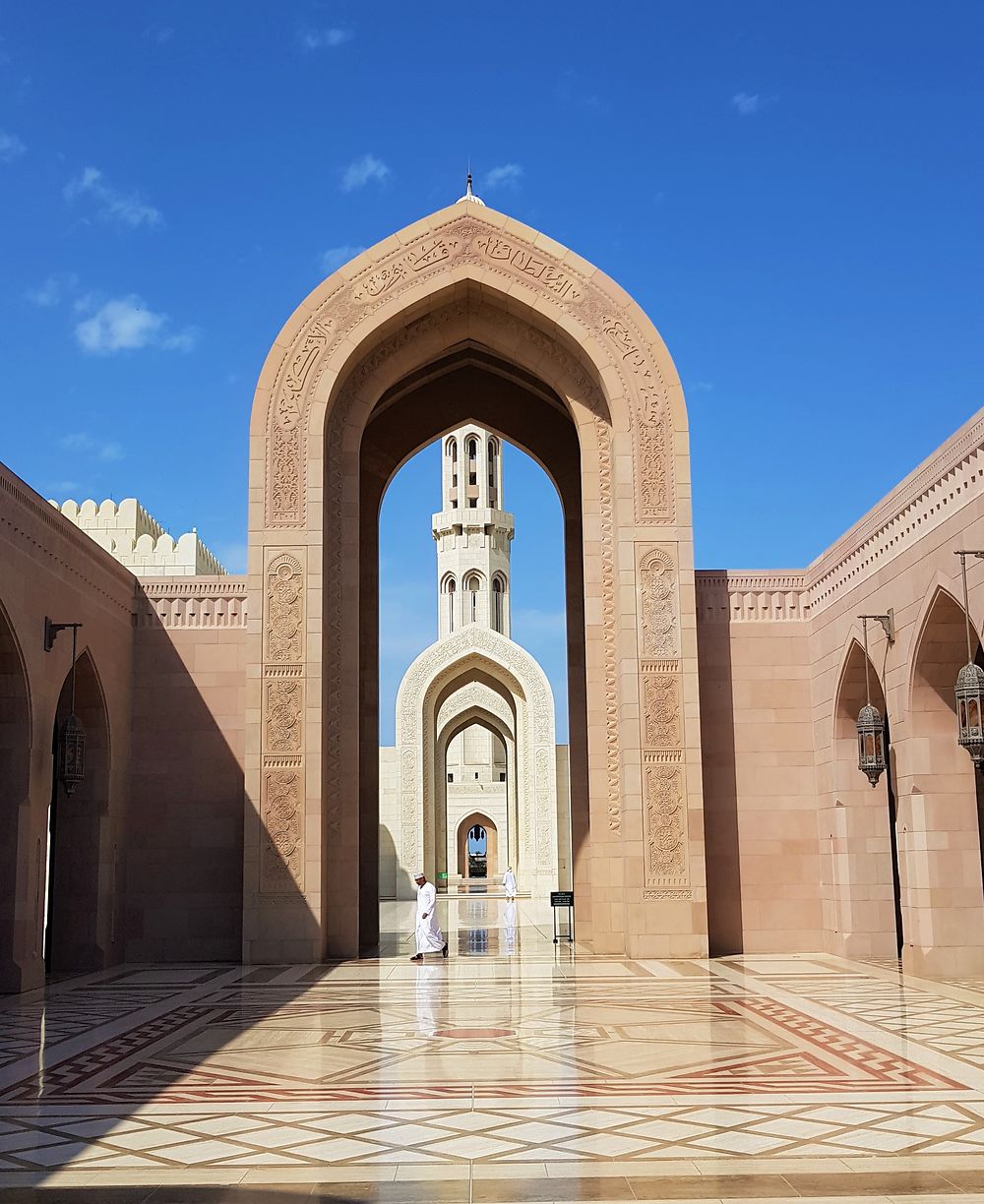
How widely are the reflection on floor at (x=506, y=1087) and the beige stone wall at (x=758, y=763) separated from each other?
92.3 inches

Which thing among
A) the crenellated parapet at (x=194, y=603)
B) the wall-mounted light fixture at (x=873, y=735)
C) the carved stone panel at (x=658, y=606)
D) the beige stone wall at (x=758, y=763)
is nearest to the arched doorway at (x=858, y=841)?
the beige stone wall at (x=758, y=763)

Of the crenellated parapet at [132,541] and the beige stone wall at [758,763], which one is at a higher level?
the crenellated parapet at [132,541]

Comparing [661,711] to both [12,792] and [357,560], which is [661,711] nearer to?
[357,560]

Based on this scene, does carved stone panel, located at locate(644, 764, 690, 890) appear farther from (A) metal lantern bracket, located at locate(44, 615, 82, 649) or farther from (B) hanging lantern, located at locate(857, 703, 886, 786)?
(A) metal lantern bracket, located at locate(44, 615, 82, 649)

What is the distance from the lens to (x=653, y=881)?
1245 centimetres

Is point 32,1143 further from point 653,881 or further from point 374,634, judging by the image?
point 374,634

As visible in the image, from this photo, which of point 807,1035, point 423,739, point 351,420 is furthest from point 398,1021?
point 423,739

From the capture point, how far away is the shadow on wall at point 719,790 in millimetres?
13180

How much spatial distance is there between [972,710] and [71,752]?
7.14 metres

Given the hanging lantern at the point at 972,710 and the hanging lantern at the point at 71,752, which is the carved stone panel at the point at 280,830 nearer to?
the hanging lantern at the point at 71,752

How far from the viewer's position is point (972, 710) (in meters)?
9.31

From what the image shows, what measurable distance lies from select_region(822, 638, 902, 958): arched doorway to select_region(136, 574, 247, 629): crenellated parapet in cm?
614

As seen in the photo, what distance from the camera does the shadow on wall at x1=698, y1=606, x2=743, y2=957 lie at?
1318cm

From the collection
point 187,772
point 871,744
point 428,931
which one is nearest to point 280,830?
point 187,772
